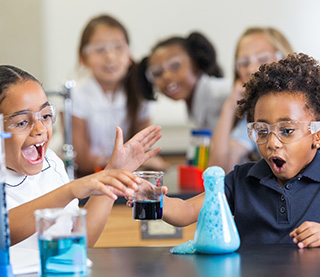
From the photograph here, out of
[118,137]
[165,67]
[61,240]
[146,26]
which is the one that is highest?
[146,26]

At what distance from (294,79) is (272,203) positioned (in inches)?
12.4

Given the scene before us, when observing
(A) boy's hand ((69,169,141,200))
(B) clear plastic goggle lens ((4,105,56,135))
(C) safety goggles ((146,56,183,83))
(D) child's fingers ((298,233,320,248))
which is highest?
(C) safety goggles ((146,56,183,83))

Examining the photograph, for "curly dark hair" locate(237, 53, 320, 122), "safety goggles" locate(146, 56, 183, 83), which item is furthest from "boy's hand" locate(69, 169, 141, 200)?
"safety goggles" locate(146, 56, 183, 83)

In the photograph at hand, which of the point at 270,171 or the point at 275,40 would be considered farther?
the point at 275,40

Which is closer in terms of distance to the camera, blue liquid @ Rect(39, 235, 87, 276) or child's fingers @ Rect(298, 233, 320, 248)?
blue liquid @ Rect(39, 235, 87, 276)

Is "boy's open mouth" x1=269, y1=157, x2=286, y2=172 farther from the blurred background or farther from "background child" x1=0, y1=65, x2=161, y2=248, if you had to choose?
the blurred background

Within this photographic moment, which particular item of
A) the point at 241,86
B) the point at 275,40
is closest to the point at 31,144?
the point at 241,86

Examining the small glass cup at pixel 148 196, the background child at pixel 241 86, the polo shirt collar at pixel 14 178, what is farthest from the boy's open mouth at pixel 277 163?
the background child at pixel 241 86

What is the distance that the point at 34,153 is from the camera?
4.91ft

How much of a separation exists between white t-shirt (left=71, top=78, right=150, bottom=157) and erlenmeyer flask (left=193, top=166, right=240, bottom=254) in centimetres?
235

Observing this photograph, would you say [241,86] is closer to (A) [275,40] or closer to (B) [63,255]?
(A) [275,40]

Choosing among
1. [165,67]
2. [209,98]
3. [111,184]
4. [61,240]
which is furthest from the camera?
[209,98]

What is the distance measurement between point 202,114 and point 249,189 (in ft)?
6.16

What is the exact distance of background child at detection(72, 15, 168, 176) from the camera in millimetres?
A: 3447
